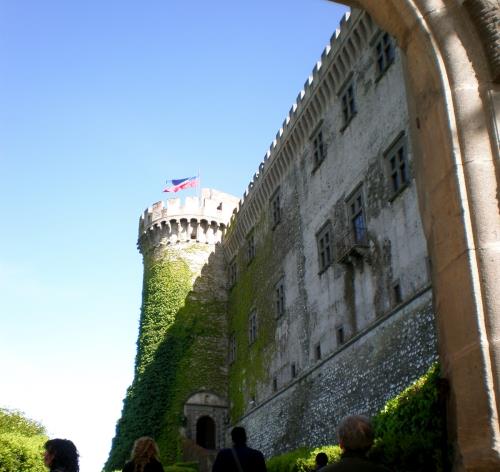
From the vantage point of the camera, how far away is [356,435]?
327cm

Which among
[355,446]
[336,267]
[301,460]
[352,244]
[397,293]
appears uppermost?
[352,244]

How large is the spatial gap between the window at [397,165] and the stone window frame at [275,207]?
9094mm

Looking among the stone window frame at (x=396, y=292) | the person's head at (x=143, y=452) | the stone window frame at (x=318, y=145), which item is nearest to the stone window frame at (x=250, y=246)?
the stone window frame at (x=318, y=145)

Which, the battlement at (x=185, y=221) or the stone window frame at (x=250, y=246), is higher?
the battlement at (x=185, y=221)

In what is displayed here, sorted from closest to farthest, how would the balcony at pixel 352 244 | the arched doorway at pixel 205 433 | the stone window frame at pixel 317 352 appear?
1. the balcony at pixel 352 244
2. the stone window frame at pixel 317 352
3. the arched doorway at pixel 205 433

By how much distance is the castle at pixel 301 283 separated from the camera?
694 inches

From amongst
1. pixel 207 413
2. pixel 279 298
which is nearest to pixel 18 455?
pixel 279 298

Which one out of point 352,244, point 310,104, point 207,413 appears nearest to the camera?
point 352,244

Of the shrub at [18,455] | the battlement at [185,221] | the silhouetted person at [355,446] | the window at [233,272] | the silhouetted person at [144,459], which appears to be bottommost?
the silhouetted person at [355,446]

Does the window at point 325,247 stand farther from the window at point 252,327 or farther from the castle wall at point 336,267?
the window at point 252,327

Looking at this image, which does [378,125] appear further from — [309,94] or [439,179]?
[439,179]

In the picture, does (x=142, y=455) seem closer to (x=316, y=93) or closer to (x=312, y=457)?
(x=312, y=457)

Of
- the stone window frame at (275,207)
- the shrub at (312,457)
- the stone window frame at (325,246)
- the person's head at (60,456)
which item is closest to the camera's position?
the person's head at (60,456)

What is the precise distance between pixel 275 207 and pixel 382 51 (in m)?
9.94
